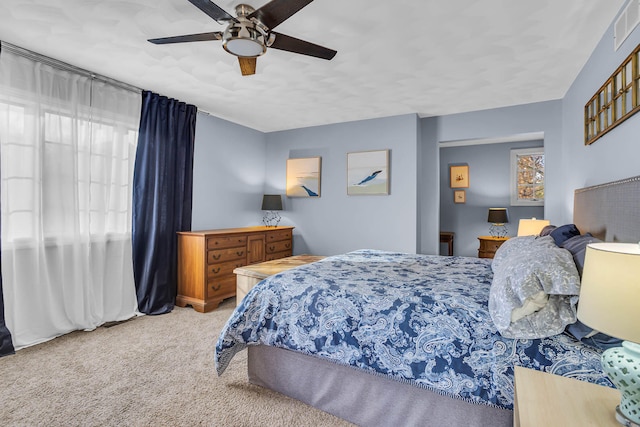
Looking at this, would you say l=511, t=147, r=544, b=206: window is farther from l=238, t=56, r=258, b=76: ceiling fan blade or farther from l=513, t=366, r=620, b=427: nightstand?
l=513, t=366, r=620, b=427: nightstand

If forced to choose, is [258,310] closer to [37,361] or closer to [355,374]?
[355,374]

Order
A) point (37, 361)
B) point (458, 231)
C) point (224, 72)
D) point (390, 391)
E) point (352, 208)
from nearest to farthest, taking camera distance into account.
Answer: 1. point (390, 391)
2. point (37, 361)
3. point (224, 72)
4. point (352, 208)
5. point (458, 231)

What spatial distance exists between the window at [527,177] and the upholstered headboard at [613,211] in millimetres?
3299

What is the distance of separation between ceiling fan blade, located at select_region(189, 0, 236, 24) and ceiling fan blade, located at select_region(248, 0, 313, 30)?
0.15 metres

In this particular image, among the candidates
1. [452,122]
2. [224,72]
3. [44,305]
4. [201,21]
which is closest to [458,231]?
[452,122]

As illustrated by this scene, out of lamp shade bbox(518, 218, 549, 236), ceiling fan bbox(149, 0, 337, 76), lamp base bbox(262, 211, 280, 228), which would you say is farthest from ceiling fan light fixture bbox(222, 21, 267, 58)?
lamp base bbox(262, 211, 280, 228)

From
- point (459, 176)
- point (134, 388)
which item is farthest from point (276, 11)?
point (459, 176)

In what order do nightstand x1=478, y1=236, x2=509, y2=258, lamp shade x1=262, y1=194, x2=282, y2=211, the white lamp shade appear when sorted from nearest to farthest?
the white lamp shade, lamp shade x1=262, y1=194, x2=282, y2=211, nightstand x1=478, y1=236, x2=509, y2=258

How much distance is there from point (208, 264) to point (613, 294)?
3589mm

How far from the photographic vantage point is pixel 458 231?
5996 millimetres

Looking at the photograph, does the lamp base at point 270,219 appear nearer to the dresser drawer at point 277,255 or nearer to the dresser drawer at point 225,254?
the dresser drawer at point 277,255

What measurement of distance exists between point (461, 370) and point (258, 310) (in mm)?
1161

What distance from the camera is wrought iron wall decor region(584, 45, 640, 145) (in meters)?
1.77

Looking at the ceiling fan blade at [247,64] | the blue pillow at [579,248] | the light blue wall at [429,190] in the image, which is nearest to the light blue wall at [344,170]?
the light blue wall at [429,190]
